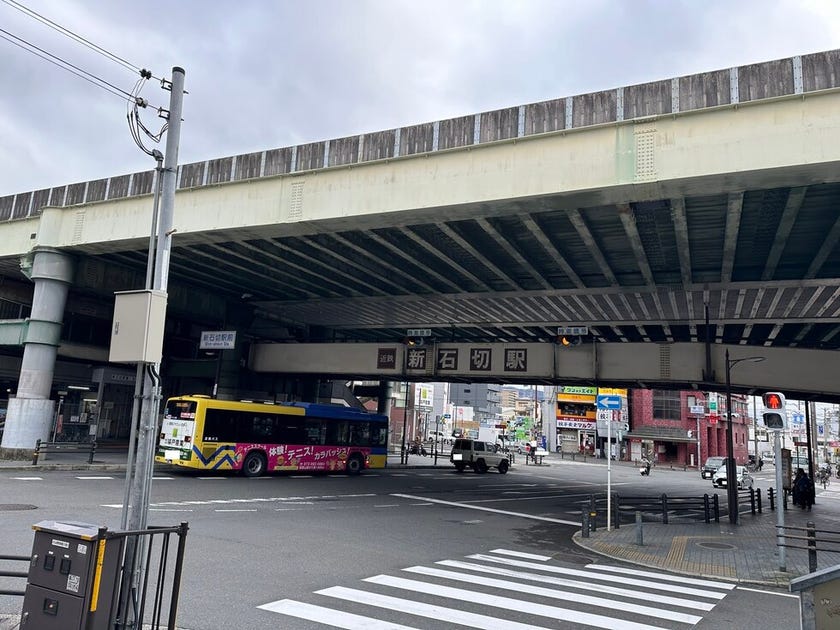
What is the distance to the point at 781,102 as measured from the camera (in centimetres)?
1255

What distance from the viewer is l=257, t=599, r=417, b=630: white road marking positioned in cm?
702

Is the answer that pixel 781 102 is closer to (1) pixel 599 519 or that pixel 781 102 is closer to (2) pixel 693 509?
(1) pixel 599 519

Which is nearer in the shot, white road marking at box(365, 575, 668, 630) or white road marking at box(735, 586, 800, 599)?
white road marking at box(365, 575, 668, 630)

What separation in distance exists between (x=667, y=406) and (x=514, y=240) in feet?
215

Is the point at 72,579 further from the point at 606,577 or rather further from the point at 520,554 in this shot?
the point at 520,554

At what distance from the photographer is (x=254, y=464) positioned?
25.8m

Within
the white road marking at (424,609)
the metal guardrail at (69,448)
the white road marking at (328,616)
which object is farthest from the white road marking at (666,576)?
the metal guardrail at (69,448)

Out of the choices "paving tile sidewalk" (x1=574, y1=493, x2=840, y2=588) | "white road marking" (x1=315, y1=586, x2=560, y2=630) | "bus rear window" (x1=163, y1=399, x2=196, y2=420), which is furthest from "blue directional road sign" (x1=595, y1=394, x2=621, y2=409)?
"bus rear window" (x1=163, y1=399, x2=196, y2=420)

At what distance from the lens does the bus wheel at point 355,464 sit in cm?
3038

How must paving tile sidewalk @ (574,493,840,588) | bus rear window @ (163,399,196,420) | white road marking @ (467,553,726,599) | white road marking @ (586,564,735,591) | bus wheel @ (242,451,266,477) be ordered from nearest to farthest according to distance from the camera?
white road marking @ (467,553,726,599) → white road marking @ (586,564,735,591) → paving tile sidewalk @ (574,493,840,588) → bus rear window @ (163,399,196,420) → bus wheel @ (242,451,266,477)

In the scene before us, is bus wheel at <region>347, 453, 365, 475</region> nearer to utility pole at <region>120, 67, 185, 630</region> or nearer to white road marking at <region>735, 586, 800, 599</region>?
white road marking at <region>735, 586, 800, 599</region>

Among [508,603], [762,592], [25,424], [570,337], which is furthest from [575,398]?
[508,603]

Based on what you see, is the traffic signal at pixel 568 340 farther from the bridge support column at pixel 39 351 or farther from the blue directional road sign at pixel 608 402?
the bridge support column at pixel 39 351

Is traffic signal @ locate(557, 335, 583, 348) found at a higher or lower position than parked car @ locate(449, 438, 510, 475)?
higher
